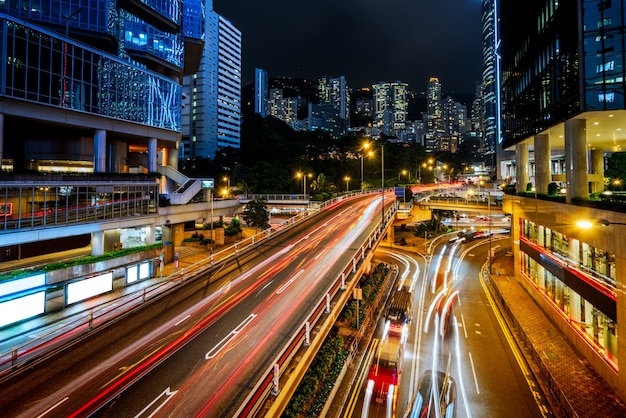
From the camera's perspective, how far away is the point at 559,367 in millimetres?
17500

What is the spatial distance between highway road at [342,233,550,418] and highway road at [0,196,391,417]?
5916 millimetres

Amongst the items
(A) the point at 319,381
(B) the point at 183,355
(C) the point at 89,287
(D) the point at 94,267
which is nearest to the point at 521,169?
(A) the point at 319,381

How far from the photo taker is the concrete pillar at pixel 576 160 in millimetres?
21047

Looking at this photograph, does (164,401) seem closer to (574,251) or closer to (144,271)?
(144,271)

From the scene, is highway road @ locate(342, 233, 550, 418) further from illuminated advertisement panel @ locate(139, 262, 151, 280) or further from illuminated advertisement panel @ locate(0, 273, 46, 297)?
illuminated advertisement panel @ locate(0, 273, 46, 297)

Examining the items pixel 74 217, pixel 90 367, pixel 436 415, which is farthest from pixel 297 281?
pixel 74 217

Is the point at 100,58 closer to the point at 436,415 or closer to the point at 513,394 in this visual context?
the point at 436,415

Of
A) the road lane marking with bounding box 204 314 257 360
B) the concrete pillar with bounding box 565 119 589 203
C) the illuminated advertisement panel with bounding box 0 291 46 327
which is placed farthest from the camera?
the concrete pillar with bounding box 565 119 589 203

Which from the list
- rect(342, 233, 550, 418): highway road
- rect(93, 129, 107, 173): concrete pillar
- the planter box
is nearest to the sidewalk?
rect(342, 233, 550, 418): highway road

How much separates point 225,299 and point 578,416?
53.8ft

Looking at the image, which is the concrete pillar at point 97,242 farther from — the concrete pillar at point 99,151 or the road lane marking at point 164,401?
the road lane marking at point 164,401

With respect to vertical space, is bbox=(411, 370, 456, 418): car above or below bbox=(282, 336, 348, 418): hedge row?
below

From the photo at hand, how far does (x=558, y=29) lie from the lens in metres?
23.2

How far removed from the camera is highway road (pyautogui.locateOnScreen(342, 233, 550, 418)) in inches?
624
